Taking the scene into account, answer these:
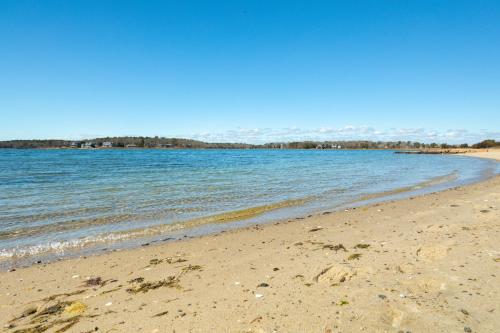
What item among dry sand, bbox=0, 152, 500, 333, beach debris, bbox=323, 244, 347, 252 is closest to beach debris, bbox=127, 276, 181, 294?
dry sand, bbox=0, 152, 500, 333

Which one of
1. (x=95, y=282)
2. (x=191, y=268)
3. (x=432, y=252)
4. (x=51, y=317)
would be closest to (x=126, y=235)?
(x=95, y=282)

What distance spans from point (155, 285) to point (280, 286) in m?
2.40

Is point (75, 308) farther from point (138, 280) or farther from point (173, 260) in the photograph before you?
point (173, 260)

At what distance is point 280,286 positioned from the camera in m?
5.67

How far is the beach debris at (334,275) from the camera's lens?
19.1 ft

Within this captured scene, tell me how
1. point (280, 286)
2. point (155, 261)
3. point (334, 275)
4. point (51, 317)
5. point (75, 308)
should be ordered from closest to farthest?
point (51, 317) → point (75, 308) → point (280, 286) → point (334, 275) → point (155, 261)

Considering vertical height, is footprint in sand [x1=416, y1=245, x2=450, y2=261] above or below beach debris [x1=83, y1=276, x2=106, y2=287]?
above

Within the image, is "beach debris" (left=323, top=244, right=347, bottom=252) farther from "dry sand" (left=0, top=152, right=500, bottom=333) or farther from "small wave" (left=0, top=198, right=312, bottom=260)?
"small wave" (left=0, top=198, right=312, bottom=260)

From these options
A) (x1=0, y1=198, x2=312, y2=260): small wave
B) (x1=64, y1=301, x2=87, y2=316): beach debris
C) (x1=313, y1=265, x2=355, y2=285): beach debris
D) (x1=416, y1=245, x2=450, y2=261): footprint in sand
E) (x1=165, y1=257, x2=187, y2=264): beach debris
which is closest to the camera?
(x1=64, y1=301, x2=87, y2=316): beach debris

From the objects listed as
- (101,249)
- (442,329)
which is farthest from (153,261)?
(442,329)

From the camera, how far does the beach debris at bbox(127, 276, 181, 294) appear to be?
5938mm

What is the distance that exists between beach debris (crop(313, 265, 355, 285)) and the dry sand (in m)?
0.04

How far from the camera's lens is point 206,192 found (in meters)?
19.8

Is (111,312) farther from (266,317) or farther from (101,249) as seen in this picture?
(101,249)
